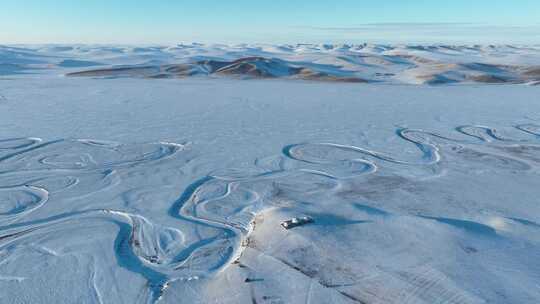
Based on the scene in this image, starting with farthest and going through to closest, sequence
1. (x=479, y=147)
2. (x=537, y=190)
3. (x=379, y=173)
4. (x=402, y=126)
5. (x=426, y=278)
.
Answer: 1. (x=402, y=126)
2. (x=479, y=147)
3. (x=379, y=173)
4. (x=537, y=190)
5. (x=426, y=278)

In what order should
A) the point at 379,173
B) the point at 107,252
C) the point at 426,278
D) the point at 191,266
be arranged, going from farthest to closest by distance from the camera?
1. the point at 379,173
2. the point at 107,252
3. the point at 191,266
4. the point at 426,278

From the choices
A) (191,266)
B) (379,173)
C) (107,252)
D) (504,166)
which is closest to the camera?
(191,266)

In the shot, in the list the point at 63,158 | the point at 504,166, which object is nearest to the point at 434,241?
the point at 504,166

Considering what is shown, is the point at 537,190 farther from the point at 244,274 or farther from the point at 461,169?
the point at 244,274

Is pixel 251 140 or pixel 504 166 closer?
pixel 504 166

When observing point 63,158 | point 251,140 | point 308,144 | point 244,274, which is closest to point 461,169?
point 308,144

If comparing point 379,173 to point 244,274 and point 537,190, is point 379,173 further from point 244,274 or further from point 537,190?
point 244,274
